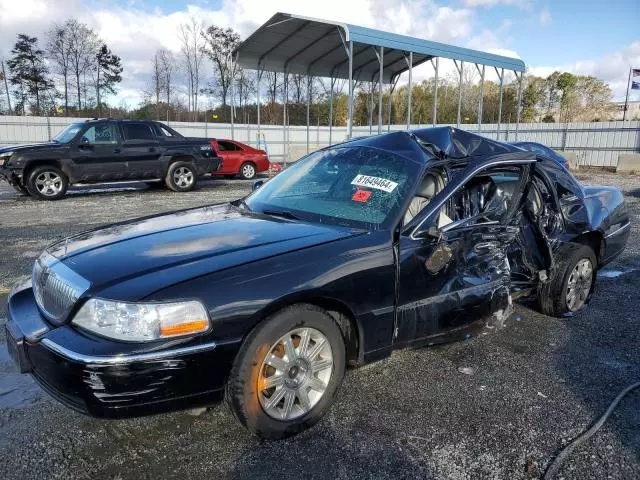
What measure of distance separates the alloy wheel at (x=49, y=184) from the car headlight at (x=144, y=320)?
1063 cm

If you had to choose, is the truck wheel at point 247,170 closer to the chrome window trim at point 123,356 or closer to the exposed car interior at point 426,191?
the exposed car interior at point 426,191

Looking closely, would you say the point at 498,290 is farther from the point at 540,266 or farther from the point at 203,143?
the point at 203,143

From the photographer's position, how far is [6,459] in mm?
2445

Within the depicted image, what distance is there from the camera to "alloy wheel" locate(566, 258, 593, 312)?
437cm

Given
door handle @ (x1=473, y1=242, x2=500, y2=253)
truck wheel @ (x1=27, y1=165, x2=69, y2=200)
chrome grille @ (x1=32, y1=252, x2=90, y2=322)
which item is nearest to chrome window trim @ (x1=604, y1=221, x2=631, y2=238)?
door handle @ (x1=473, y1=242, x2=500, y2=253)

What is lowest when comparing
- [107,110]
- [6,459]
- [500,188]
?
[6,459]

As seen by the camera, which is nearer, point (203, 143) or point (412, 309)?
point (412, 309)

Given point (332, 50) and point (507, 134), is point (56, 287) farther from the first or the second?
point (507, 134)

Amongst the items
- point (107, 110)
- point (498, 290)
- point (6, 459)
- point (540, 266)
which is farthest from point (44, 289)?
point (107, 110)

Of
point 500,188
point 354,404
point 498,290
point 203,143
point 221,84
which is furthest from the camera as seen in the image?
point 221,84

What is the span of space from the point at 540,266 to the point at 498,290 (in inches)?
31.6

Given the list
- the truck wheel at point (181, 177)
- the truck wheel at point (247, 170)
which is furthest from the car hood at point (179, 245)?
the truck wheel at point (247, 170)

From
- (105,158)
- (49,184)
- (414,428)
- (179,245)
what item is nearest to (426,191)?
(414,428)

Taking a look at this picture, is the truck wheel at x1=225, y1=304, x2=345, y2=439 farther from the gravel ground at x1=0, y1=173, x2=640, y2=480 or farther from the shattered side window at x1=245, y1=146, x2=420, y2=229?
the shattered side window at x1=245, y1=146, x2=420, y2=229
